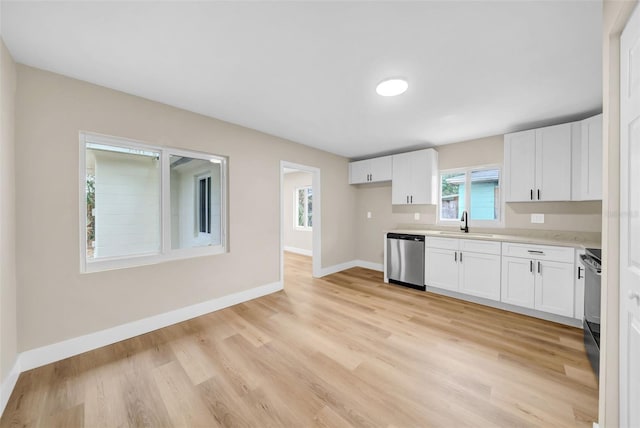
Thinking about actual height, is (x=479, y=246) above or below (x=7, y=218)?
below

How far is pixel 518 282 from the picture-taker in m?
2.93

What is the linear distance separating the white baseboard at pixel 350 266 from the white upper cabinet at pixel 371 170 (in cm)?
182

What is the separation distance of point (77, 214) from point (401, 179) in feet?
14.5

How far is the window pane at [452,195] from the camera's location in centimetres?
398

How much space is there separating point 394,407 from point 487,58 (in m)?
2.61

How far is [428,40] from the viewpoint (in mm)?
1598

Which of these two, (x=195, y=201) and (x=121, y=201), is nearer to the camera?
(x=121, y=201)

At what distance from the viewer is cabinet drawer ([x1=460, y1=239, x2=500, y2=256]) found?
3.11 m

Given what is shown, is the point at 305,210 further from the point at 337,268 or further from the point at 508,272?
the point at 508,272

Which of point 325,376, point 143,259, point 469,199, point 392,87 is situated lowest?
point 325,376

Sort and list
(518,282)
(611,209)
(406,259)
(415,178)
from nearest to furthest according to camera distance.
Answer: (611,209), (518,282), (406,259), (415,178)

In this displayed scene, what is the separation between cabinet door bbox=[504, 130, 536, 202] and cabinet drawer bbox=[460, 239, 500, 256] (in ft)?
2.39

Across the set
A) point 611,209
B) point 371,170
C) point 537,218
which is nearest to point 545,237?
point 537,218

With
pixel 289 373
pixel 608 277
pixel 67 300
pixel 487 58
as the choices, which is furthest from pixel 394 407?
pixel 67 300
